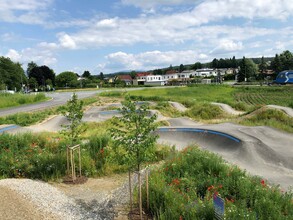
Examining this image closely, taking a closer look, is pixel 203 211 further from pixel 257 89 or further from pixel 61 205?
pixel 257 89

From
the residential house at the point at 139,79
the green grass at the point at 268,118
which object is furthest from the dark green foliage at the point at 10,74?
the green grass at the point at 268,118

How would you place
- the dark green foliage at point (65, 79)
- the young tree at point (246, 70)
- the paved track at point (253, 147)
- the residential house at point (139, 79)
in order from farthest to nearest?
the residential house at point (139, 79) → the dark green foliage at point (65, 79) → the young tree at point (246, 70) → the paved track at point (253, 147)

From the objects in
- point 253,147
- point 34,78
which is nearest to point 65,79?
point 34,78

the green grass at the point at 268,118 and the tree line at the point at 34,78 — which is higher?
the tree line at the point at 34,78

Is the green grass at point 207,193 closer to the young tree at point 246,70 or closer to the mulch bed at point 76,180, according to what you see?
the mulch bed at point 76,180

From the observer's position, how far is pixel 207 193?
23.5ft

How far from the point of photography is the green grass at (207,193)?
613 centimetres

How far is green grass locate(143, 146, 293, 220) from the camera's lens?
6129 mm

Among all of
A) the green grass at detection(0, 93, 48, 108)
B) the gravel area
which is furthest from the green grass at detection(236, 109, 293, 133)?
the green grass at detection(0, 93, 48, 108)

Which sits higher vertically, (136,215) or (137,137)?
(137,137)

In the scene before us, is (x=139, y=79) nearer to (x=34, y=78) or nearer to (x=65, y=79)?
(x=65, y=79)

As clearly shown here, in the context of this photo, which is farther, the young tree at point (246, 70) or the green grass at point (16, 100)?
the young tree at point (246, 70)

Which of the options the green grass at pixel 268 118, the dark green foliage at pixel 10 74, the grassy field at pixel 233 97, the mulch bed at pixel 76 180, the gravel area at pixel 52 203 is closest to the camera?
the gravel area at pixel 52 203

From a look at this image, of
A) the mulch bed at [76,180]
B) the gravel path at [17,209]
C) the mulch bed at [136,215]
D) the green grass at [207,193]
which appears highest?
the green grass at [207,193]
